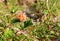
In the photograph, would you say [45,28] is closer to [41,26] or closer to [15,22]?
[41,26]

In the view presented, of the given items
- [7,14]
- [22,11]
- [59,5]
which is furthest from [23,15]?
[59,5]

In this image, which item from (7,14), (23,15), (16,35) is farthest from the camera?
(23,15)

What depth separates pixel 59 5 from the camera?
11.1 feet

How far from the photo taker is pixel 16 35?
9.67 feet

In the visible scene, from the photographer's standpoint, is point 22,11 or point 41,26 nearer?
point 41,26

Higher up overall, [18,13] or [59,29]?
[18,13]

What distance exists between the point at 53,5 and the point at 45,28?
456 millimetres

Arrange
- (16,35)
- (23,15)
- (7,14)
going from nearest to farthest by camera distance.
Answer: (16,35) < (7,14) < (23,15)

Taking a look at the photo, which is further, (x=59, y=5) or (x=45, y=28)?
(x=59, y=5)

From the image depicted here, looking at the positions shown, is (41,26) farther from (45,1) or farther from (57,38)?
(45,1)

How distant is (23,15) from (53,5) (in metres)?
0.51

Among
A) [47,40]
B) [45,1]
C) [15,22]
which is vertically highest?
[45,1]

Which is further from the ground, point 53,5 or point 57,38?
point 53,5

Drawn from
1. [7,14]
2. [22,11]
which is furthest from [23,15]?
[7,14]
